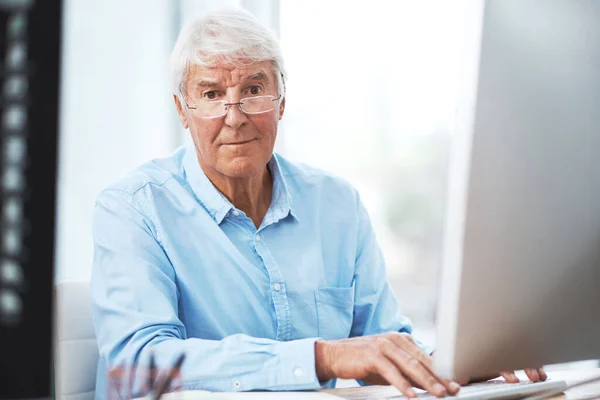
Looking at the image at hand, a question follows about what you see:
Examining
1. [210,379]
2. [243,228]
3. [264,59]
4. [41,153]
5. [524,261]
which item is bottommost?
[210,379]

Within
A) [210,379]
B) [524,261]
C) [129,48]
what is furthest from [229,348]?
[129,48]

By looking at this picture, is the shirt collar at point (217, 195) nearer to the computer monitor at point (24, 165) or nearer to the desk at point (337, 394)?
the desk at point (337, 394)

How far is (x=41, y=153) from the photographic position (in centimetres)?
35

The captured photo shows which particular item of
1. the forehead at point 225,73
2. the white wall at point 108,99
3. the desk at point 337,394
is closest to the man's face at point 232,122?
the forehead at point 225,73

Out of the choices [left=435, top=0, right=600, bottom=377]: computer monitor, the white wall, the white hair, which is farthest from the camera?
the white wall

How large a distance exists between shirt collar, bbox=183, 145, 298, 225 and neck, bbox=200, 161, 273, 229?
3 centimetres

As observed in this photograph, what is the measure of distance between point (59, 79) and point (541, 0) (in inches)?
22.1

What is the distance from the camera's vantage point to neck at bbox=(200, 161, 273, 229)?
4.99 feet

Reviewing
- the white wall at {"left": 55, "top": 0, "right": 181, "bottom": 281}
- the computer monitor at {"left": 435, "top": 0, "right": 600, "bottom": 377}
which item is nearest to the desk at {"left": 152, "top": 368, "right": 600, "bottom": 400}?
the computer monitor at {"left": 435, "top": 0, "right": 600, "bottom": 377}

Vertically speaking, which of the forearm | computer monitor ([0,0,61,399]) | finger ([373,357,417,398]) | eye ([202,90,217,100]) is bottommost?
the forearm

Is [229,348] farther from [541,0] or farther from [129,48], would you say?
[129,48]

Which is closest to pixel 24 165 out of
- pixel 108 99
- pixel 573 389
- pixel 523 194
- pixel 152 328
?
pixel 523 194

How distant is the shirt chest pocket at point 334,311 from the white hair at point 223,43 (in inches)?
21.3

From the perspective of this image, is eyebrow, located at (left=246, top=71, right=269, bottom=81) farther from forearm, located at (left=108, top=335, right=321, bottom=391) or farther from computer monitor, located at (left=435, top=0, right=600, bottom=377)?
computer monitor, located at (left=435, top=0, right=600, bottom=377)
